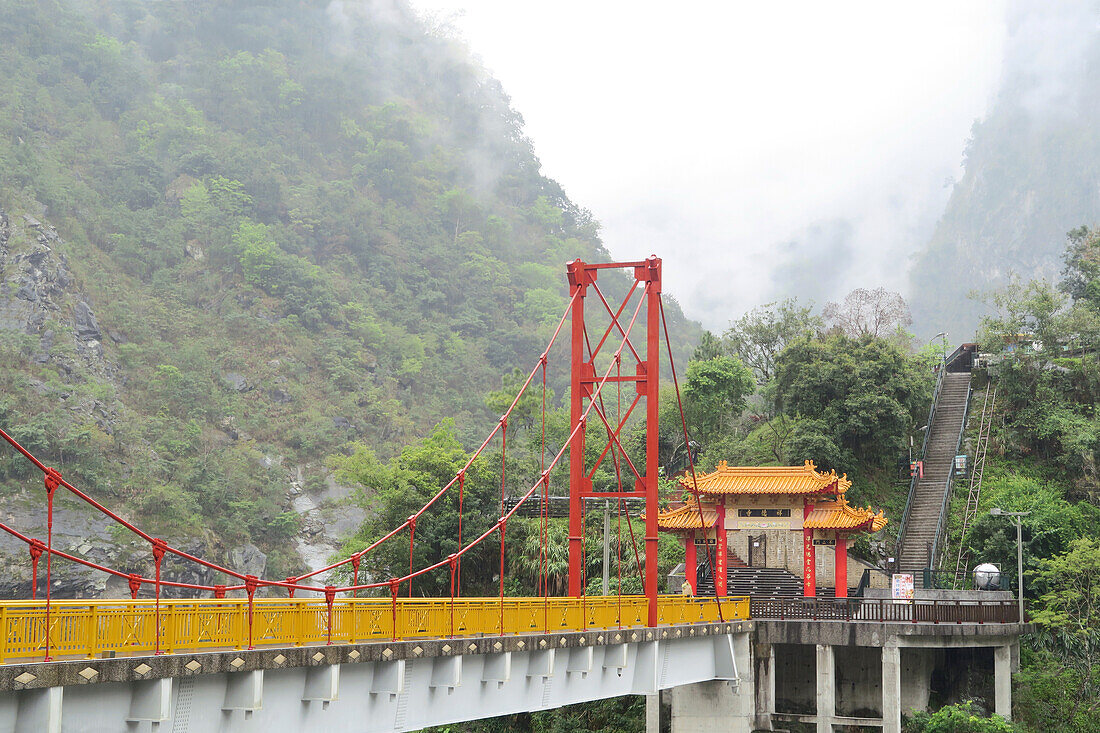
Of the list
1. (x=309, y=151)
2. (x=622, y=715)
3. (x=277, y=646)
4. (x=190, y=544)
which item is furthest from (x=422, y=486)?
(x=309, y=151)

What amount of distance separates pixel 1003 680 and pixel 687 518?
10.1m

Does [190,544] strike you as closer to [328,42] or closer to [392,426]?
[392,426]

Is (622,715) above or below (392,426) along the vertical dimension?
below

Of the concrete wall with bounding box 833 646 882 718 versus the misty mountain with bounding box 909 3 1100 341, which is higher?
the misty mountain with bounding box 909 3 1100 341

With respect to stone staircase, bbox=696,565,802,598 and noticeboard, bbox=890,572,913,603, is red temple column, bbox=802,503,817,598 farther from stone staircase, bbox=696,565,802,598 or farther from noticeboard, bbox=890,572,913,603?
noticeboard, bbox=890,572,913,603

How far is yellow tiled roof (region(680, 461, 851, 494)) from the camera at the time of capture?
34.2 metres

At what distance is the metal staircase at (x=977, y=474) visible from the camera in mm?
40500

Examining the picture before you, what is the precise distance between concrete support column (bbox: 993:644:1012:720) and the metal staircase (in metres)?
7.28

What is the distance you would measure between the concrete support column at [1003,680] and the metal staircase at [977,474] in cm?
728

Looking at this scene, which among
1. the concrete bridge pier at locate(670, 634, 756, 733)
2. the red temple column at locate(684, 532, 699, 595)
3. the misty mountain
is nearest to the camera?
the concrete bridge pier at locate(670, 634, 756, 733)

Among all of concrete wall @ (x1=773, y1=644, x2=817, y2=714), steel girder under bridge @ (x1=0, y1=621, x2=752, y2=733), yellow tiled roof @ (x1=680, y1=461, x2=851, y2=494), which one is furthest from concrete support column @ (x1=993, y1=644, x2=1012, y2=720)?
steel girder under bridge @ (x1=0, y1=621, x2=752, y2=733)

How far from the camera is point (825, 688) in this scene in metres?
30.3

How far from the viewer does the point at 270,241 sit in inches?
3282

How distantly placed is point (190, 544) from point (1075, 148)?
309ft
